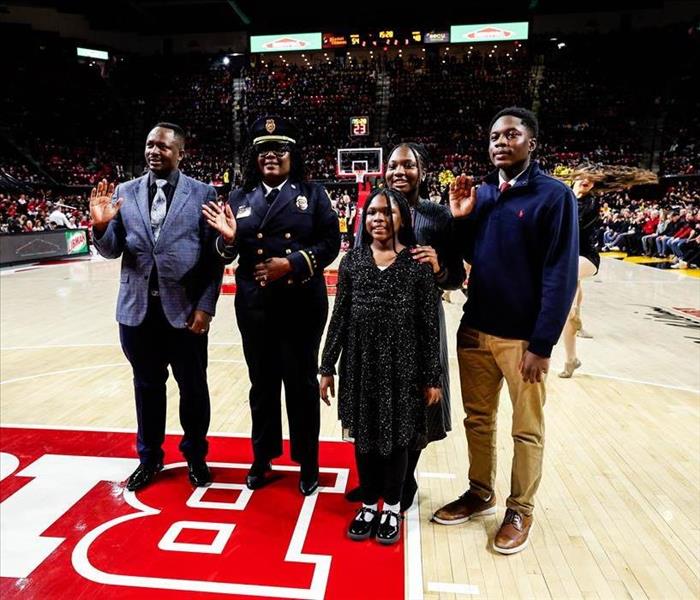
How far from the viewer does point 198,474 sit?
9.41 ft

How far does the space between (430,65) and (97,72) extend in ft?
56.4

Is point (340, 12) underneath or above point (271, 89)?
above

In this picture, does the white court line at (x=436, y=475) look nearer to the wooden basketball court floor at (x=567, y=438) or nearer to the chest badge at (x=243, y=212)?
the wooden basketball court floor at (x=567, y=438)

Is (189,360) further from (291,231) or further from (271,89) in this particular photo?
(271,89)

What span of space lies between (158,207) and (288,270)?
0.80m

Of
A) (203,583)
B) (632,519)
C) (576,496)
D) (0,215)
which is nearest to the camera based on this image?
(203,583)

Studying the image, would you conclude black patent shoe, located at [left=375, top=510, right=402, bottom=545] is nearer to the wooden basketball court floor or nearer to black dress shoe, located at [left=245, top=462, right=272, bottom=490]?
the wooden basketball court floor

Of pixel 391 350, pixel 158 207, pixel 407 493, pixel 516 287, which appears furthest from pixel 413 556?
pixel 158 207

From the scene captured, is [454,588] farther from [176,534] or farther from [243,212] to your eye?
[243,212]

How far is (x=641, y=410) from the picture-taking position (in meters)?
3.91

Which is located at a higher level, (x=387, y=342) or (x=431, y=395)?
(x=387, y=342)

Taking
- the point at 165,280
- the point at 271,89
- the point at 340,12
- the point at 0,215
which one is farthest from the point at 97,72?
the point at 165,280

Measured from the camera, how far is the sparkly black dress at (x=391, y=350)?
227cm

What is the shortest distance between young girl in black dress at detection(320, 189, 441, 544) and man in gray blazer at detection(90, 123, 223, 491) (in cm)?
82
